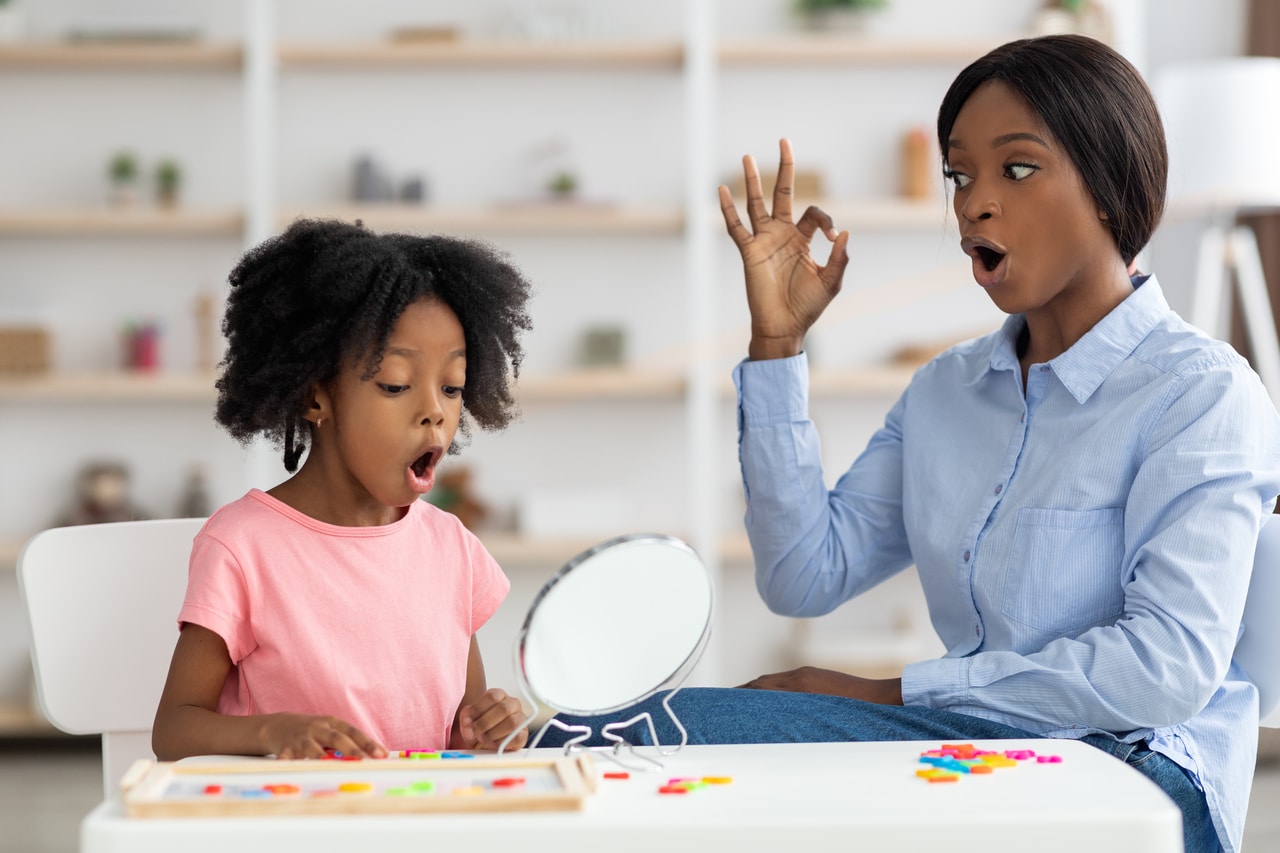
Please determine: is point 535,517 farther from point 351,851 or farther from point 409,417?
point 351,851

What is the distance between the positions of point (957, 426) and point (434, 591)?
0.62m

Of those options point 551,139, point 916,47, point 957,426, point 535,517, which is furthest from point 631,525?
point 957,426

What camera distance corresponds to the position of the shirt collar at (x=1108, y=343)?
1379mm

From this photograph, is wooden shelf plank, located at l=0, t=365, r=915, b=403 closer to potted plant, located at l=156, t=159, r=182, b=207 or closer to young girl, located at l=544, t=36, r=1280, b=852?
potted plant, located at l=156, t=159, r=182, b=207

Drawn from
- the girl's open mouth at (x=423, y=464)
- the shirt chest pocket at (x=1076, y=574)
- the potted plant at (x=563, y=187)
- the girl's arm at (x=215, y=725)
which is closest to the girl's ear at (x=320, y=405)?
the girl's open mouth at (x=423, y=464)

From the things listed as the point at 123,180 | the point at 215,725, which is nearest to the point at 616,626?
the point at 215,725

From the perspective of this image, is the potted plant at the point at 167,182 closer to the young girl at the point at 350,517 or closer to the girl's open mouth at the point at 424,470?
the young girl at the point at 350,517

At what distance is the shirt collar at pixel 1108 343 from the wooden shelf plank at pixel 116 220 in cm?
293

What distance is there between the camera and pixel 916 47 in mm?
3875

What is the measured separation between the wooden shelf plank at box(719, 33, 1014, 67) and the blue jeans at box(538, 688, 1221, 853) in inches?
115

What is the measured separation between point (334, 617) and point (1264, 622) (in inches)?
33.6

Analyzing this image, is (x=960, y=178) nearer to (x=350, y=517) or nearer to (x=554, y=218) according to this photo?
(x=350, y=517)

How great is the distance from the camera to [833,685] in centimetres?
135

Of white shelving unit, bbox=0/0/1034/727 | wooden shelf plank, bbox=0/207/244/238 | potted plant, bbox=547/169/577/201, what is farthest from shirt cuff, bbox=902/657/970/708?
wooden shelf plank, bbox=0/207/244/238
